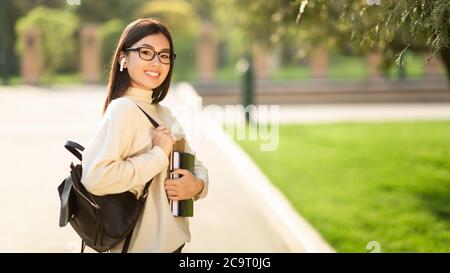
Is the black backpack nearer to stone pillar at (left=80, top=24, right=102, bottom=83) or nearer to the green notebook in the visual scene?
the green notebook

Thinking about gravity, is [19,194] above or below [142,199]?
below

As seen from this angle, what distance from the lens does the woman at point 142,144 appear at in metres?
2.84

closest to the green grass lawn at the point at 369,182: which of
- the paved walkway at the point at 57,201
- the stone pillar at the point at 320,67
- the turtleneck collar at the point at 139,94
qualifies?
the paved walkway at the point at 57,201

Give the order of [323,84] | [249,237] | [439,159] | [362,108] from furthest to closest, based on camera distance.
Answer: [323,84], [362,108], [439,159], [249,237]

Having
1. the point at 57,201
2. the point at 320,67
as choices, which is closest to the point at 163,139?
the point at 57,201

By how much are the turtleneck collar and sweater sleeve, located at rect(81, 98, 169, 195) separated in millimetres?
143

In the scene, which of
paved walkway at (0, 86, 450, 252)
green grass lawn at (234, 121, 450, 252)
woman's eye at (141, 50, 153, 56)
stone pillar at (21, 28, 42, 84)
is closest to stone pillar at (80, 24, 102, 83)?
stone pillar at (21, 28, 42, 84)

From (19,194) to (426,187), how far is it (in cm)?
475

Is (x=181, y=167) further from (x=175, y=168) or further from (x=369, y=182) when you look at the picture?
(x=369, y=182)

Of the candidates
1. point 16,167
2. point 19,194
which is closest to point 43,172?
point 16,167

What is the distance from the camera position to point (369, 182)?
9609 millimetres

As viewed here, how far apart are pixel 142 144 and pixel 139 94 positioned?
220 mm
